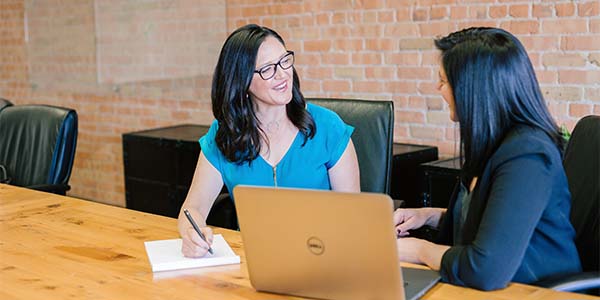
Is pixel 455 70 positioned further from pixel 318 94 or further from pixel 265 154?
pixel 318 94

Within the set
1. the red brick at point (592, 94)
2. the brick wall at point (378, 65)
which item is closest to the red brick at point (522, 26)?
the brick wall at point (378, 65)

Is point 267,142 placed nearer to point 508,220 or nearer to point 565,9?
point 508,220

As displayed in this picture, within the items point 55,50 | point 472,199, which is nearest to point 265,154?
point 472,199

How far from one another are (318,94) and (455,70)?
263 cm

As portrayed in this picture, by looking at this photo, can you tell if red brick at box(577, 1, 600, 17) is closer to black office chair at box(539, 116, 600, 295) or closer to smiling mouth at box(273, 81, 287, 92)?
black office chair at box(539, 116, 600, 295)

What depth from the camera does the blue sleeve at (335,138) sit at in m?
2.62

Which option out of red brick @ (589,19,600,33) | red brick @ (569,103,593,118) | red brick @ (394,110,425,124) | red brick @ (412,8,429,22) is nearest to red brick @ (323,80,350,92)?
red brick @ (394,110,425,124)

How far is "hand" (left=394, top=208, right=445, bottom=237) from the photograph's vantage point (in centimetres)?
227

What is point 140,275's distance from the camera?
1987 millimetres

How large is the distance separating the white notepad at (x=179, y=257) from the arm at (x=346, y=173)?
0.55 metres

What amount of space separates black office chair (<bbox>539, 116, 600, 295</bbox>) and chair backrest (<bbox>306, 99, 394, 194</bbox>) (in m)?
0.63

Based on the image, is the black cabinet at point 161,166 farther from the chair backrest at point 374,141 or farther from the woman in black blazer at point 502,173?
the woman in black blazer at point 502,173

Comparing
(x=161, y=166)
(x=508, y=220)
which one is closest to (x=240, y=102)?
(x=508, y=220)

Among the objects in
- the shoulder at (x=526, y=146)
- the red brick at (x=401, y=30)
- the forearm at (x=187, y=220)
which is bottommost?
the forearm at (x=187, y=220)
